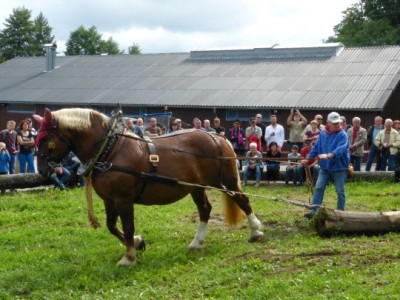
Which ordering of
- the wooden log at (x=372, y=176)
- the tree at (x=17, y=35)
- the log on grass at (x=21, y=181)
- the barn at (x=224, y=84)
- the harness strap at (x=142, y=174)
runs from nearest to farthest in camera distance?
1. the harness strap at (x=142, y=174)
2. the log on grass at (x=21, y=181)
3. the wooden log at (x=372, y=176)
4. the barn at (x=224, y=84)
5. the tree at (x=17, y=35)

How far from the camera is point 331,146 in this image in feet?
31.2

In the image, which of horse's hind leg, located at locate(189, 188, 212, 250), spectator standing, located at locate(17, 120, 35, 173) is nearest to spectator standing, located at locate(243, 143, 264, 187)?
spectator standing, located at locate(17, 120, 35, 173)

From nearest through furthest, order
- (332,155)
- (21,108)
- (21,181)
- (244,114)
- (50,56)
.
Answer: (332,155) < (21,181) < (244,114) < (21,108) < (50,56)

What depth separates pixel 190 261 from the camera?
7922 mm

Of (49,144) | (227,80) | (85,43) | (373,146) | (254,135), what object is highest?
(85,43)

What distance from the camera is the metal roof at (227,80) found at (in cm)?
2666

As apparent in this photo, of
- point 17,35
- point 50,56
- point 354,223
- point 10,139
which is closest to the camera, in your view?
point 354,223

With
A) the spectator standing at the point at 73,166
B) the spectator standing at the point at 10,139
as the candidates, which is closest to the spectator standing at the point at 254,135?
the spectator standing at the point at 73,166

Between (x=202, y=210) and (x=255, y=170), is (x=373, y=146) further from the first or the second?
(x=202, y=210)

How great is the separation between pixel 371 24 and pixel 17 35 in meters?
45.3

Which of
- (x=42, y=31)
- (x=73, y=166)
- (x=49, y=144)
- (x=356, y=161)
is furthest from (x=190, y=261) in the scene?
(x=42, y=31)

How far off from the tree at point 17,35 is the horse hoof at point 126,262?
234ft

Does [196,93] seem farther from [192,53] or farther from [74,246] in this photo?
[74,246]

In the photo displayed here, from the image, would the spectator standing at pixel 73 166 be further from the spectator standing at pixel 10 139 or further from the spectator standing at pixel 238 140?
the spectator standing at pixel 238 140
